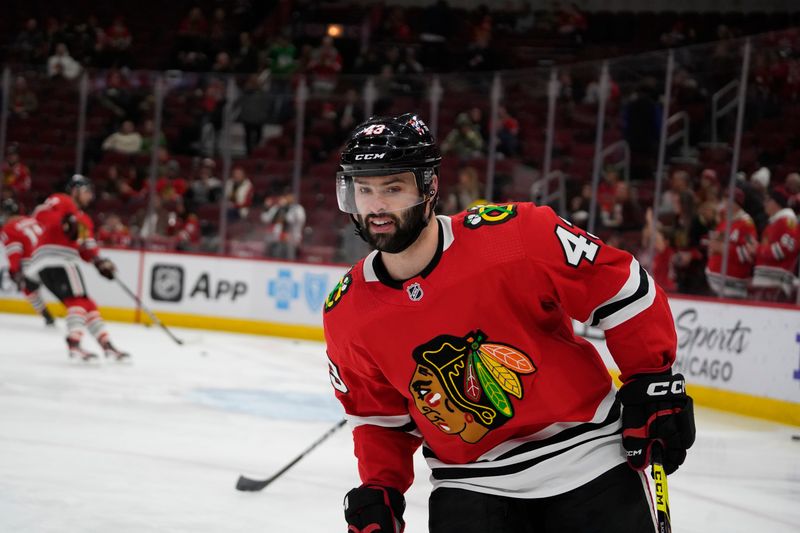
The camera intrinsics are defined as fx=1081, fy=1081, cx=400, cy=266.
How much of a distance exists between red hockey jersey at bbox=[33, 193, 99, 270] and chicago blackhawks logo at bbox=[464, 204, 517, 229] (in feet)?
19.7

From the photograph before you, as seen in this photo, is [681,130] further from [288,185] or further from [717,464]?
[288,185]

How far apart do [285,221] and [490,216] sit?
7.59 meters

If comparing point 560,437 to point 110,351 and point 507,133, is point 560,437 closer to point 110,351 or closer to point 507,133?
point 110,351

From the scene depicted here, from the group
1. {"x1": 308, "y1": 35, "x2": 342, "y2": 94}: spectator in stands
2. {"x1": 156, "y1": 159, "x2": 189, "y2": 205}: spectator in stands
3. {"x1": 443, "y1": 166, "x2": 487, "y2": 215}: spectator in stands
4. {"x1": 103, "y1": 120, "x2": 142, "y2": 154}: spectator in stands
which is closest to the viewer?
{"x1": 443, "y1": 166, "x2": 487, "y2": 215}: spectator in stands

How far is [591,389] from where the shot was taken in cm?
191

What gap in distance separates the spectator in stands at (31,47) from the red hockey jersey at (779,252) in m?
9.78

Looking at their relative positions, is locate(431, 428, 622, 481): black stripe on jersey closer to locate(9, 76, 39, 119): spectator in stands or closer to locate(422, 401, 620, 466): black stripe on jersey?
locate(422, 401, 620, 466): black stripe on jersey

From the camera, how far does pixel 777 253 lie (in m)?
6.07

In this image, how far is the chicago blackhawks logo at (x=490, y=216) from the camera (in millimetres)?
1894

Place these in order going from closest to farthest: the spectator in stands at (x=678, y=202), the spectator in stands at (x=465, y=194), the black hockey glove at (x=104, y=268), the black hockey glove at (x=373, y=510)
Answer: the black hockey glove at (x=373, y=510) → the spectator in stands at (x=678, y=202) → the black hockey glove at (x=104, y=268) → the spectator in stands at (x=465, y=194)

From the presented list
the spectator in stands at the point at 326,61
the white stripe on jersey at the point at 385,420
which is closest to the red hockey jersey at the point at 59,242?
the spectator in stands at the point at 326,61

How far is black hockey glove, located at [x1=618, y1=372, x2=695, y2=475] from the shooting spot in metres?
1.81

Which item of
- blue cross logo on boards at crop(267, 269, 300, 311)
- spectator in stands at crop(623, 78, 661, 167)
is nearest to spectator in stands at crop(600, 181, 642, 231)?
spectator in stands at crop(623, 78, 661, 167)

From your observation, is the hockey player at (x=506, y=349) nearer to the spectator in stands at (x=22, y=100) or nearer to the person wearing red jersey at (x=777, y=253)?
the person wearing red jersey at (x=777, y=253)
